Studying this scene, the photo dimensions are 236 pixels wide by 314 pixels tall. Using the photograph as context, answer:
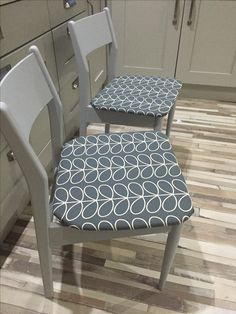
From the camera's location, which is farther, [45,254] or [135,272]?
[135,272]

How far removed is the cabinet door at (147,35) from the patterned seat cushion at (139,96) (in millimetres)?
757

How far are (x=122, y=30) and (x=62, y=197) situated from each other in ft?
5.46

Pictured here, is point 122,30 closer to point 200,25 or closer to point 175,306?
point 200,25

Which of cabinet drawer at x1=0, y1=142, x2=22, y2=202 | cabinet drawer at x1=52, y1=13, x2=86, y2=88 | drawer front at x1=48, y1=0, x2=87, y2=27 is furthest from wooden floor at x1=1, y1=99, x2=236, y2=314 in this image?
drawer front at x1=48, y1=0, x2=87, y2=27

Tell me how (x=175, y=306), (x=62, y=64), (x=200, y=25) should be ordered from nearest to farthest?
(x=175, y=306), (x=62, y=64), (x=200, y=25)

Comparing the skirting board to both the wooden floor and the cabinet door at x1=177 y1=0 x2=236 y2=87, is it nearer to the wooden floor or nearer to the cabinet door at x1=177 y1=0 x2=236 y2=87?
the cabinet door at x1=177 y1=0 x2=236 y2=87

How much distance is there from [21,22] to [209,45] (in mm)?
1445

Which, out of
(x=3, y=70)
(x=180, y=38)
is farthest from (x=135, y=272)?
(x=180, y=38)

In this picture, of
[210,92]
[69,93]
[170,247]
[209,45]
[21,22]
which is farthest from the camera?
[210,92]

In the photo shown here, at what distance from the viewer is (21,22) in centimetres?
98

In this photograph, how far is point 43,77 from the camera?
83 centimetres

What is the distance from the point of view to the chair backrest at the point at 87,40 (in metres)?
1.11

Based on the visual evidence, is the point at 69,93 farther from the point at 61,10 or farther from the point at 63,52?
the point at 61,10

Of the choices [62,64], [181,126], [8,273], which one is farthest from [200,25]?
[8,273]
